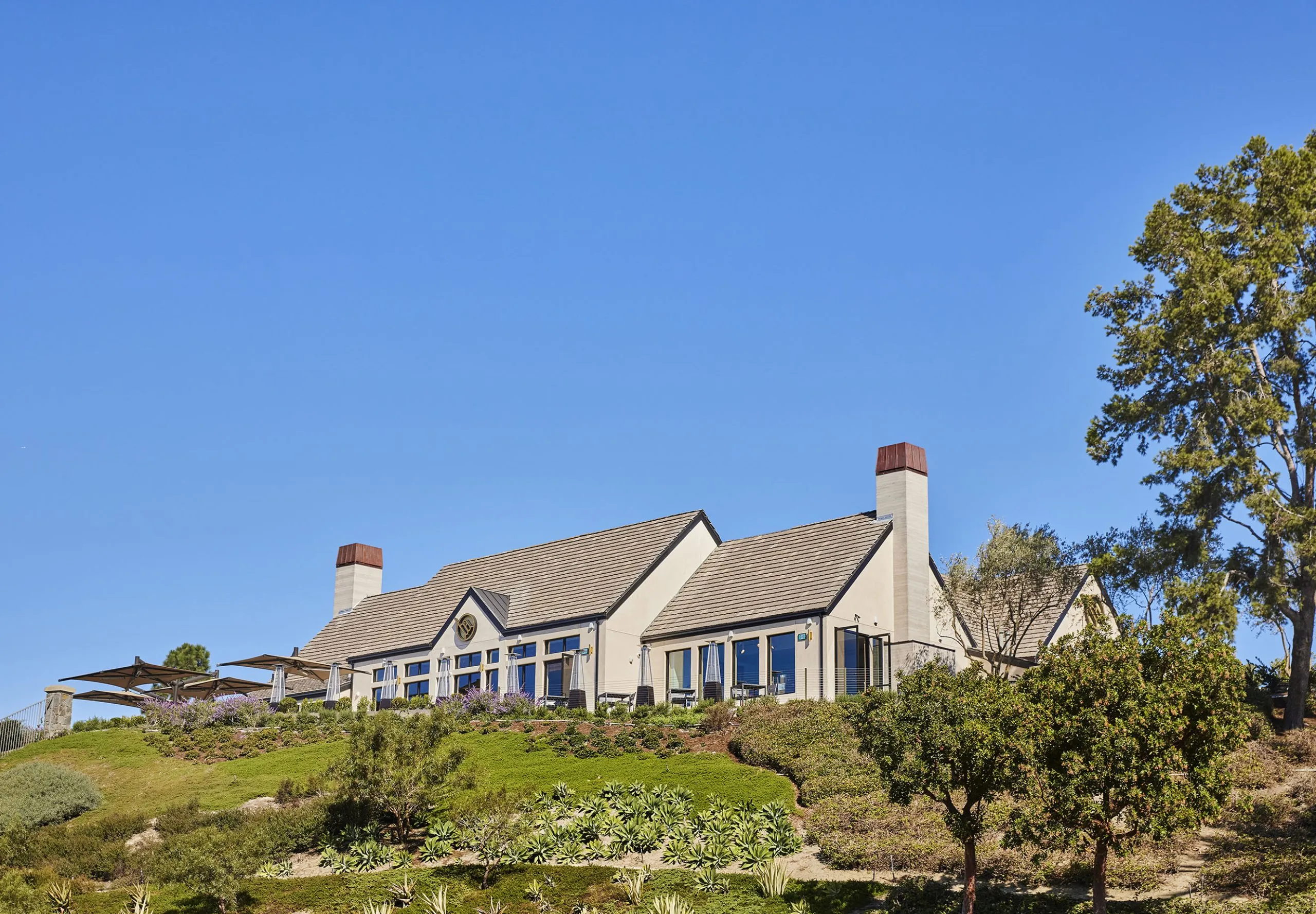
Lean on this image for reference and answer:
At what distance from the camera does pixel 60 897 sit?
27797 mm

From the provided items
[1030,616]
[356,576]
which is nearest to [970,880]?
[1030,616]

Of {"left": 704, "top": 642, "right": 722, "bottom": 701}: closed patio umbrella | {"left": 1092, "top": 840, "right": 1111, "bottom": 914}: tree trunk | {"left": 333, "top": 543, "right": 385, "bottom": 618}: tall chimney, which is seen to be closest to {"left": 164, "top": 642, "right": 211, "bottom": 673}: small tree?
{"left": 333, "top": 543, "right": 385, "bottom": 618}: tall chimney

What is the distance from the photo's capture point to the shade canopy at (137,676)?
162ft

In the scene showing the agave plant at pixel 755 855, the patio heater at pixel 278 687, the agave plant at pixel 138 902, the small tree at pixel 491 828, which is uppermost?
the patio heater at pixel 278 687

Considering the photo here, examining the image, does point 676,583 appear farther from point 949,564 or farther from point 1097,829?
point 1097,829

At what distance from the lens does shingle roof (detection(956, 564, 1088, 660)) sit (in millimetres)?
44469

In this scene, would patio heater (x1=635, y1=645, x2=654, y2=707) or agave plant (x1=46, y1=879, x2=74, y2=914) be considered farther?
patio heater (x1=635, y1=645, x2=654, y2=707)

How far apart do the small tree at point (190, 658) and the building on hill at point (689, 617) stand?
1112 inches

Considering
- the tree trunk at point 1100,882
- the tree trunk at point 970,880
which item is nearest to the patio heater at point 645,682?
the tree trunk at point 970,880

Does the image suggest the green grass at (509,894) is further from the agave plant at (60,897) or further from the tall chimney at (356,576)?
the tall chimney at (356,576)

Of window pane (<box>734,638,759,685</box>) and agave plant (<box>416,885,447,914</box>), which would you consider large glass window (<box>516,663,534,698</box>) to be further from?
agave plant (<box>416,885,447,914</box>)

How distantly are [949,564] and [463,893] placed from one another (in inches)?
984

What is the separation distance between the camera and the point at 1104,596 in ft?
169

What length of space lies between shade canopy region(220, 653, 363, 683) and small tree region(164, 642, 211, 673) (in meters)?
30.1
